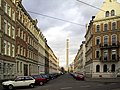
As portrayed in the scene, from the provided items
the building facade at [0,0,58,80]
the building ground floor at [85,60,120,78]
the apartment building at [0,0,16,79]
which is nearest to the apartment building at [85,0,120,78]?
the building ground floor at [85,60,120,78]

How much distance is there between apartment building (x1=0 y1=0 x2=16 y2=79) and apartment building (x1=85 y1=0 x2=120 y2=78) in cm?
3193

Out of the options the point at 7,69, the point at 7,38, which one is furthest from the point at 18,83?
the point at 7,38

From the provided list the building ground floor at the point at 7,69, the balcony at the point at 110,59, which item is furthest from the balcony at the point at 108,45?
the building ground floor at the point at 7,69

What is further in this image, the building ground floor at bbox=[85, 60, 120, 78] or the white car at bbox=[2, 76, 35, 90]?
the building ground floor at bbox=[85, 60, 120, 78]

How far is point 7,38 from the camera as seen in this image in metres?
37.8

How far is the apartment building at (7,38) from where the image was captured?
3478 centimetres

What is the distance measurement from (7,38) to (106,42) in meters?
36.6

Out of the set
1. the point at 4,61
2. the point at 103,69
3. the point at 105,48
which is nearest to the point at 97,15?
the point at 105,48

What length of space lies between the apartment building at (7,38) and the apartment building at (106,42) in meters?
31.9

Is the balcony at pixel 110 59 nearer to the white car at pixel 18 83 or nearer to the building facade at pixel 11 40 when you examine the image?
the building facade at pixel 11 40

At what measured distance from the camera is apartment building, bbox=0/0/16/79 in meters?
34.8

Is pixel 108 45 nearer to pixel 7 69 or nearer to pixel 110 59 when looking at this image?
→ pixel 110 59

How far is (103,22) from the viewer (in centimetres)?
6919

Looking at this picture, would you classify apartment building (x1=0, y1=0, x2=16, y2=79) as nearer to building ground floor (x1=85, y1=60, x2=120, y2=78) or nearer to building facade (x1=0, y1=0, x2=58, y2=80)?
building facade (x1=0, y1=0, x2=58, y2=80)
